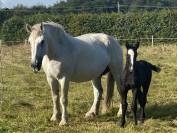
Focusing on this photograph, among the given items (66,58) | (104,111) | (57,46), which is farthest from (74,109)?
(57,46)

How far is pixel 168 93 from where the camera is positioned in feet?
38.7

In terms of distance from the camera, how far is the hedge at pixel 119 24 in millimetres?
36500

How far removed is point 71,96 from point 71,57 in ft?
11.0

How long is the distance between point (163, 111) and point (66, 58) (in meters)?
2.65

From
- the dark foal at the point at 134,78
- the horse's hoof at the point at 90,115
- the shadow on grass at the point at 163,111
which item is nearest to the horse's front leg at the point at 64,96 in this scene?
the horse's hoof at the point at 90,115

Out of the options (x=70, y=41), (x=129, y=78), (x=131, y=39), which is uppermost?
(x=70, y=41)

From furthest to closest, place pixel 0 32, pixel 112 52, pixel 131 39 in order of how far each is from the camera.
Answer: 1. pixel 0 32
2. pixel 131 39
3. pixel 112 52

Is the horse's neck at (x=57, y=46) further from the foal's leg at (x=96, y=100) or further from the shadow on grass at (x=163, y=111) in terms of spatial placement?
the shadow on grass at (x=163, y=111)

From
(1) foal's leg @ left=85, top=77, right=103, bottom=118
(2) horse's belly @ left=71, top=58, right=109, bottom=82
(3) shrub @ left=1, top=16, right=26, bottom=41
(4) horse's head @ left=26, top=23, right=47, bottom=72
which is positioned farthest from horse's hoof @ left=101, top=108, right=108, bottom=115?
(3) shrub @ left=1, top=16, right=26, bottom=41

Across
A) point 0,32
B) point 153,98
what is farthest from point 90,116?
point 0,32

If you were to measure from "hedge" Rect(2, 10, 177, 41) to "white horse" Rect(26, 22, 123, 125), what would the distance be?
27215mm

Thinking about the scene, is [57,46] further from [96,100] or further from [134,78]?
[96,100]

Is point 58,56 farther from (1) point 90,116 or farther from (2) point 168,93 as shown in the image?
(2) point 168,93

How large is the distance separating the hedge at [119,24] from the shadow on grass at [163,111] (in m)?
26.6
